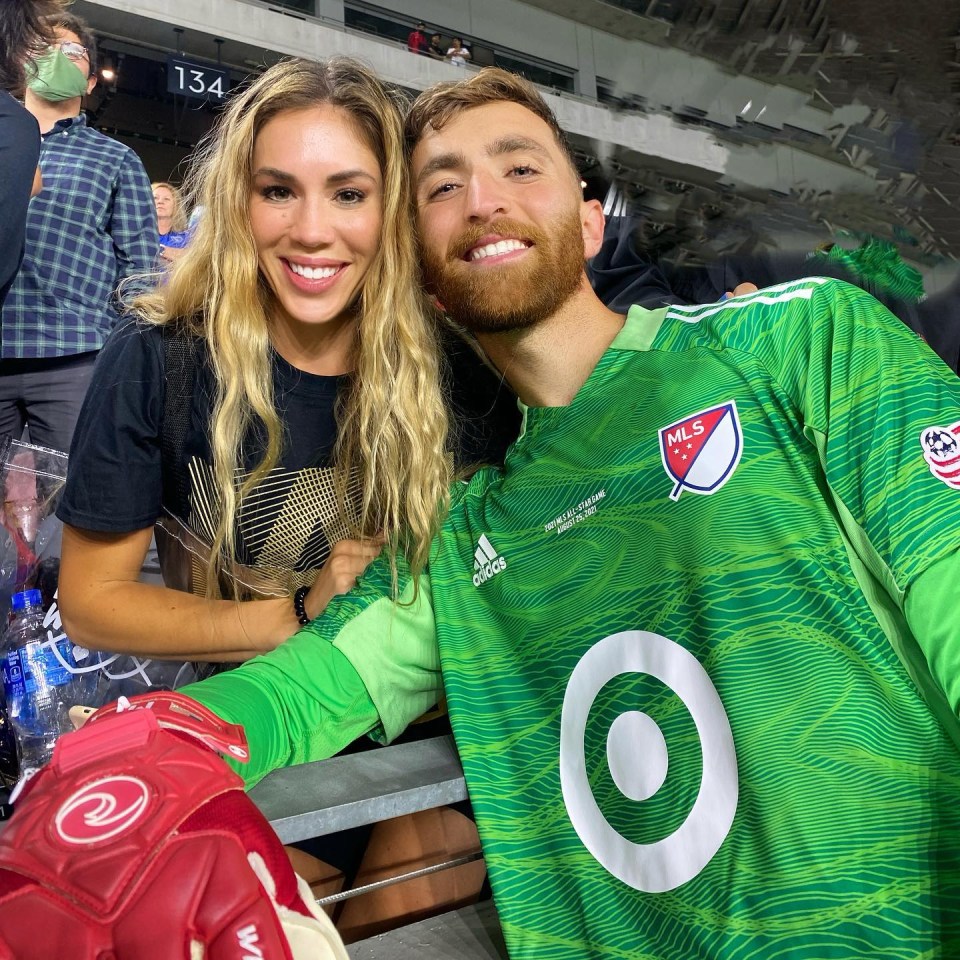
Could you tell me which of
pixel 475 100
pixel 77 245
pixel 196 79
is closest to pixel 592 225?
pixel 475 100

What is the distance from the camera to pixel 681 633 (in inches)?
36.8

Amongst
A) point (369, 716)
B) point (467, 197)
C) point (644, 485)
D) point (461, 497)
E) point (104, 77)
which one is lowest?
point (104, 77)

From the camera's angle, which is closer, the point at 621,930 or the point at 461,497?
the point at 621,930

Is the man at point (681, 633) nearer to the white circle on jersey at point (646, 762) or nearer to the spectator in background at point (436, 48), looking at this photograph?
the white circle on jersey at point (646, 762)

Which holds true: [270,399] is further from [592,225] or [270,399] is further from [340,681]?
[592,225]

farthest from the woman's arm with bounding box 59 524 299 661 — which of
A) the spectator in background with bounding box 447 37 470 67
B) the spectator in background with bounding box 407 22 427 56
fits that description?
the spectator in background with bounding box 407 22 427 56

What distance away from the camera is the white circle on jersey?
88 cm

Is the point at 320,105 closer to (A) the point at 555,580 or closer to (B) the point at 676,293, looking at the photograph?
(B) the point at 676,293

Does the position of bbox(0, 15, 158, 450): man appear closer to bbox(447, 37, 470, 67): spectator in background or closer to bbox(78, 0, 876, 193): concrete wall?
bbox(78, 0, 876, 193): concrete wall

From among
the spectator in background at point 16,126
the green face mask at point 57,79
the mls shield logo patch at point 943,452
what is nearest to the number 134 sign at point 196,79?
the green face mask at point 57,79

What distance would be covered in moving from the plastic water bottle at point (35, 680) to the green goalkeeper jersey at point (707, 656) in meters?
0.72

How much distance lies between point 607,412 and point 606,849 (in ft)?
1.62

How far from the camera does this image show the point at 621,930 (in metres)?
0.93

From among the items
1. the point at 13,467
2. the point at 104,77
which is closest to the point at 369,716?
the point at 13,467
